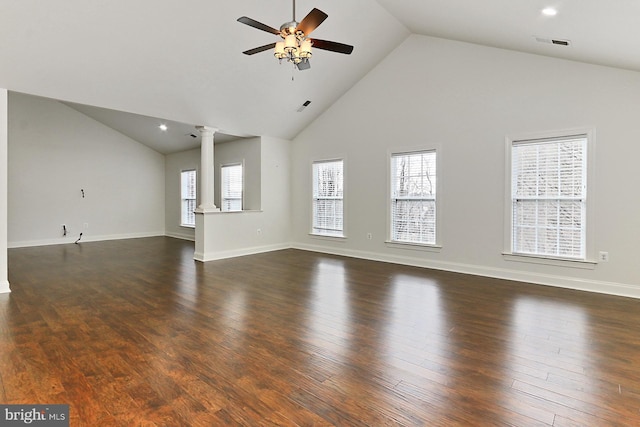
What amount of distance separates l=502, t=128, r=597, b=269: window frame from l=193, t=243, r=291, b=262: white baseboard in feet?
15.1

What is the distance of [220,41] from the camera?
456 cm

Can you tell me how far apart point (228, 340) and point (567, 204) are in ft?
15.0

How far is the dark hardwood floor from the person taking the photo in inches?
75.5

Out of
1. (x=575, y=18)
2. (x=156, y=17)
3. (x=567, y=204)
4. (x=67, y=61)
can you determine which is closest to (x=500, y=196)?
(x=567, y=204)

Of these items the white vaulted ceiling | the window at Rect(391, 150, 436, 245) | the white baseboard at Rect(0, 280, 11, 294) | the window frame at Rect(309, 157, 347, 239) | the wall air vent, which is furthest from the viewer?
the window frame at Rect(309, 157, 347, 239)

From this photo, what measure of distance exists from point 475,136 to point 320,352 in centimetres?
423

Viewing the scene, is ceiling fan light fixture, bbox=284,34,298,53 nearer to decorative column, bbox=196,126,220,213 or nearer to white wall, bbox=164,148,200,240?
decorative column, bbox=196,126,220,213

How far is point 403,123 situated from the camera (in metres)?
6.05

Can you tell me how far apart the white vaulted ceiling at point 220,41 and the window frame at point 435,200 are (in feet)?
5.57

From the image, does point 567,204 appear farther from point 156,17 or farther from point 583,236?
point 156,17

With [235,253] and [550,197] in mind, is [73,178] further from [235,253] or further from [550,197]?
[550,197]

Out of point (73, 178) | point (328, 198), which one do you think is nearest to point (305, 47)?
point (328, 198)

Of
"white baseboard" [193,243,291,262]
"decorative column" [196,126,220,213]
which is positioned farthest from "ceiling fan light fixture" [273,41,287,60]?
"white baseboard" [193,243,291,262]

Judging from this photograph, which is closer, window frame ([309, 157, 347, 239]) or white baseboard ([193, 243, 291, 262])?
white baseboard ([193, 243, 291, 262])
